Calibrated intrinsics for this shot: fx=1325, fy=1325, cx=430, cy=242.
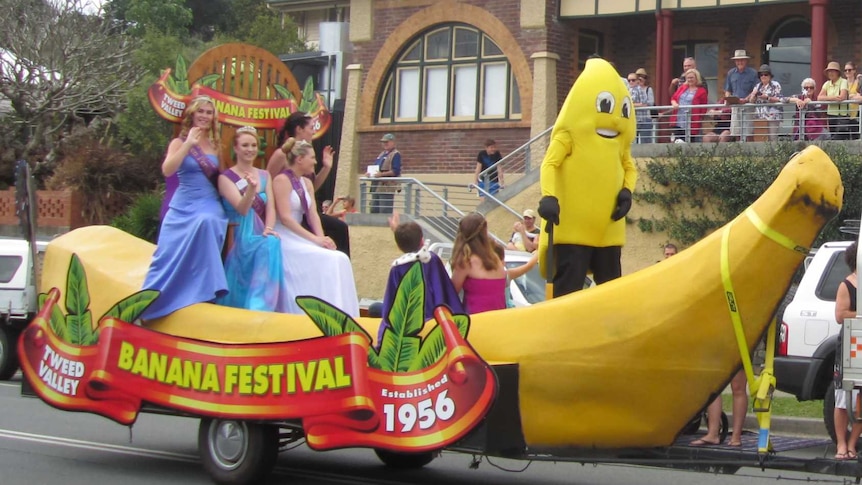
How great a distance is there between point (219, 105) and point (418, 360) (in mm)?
3240

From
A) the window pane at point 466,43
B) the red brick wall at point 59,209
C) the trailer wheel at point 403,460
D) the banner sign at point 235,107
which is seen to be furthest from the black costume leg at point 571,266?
the red brick wall at point 59,209

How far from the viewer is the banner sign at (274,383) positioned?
709 centimetres

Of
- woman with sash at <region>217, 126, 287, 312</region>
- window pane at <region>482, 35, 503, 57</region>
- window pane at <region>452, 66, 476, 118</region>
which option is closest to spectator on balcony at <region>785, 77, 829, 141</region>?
window pane at <region>482, 35, 503, 57</region>

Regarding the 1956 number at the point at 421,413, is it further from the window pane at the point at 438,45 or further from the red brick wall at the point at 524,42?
the window pane at the point at 438,45

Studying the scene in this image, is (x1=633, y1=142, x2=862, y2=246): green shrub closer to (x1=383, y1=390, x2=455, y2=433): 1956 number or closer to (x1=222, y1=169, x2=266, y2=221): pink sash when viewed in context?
(x1=222, y1=169, x2=266, y2=221): pink sash

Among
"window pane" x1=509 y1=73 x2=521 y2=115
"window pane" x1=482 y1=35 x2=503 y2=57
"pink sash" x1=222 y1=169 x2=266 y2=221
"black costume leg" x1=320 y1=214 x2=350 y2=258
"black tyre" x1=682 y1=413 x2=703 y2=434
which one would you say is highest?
"window pane" x1=482 y1=35 x2=503 y2=57

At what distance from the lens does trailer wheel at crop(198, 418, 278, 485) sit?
802 centimetres

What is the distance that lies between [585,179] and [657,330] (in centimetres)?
194

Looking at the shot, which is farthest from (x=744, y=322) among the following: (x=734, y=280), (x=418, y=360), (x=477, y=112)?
(x=477, y=112)

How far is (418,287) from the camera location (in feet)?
24.2

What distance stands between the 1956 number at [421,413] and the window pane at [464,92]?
18935 mm

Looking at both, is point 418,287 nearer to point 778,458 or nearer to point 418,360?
point 418,360

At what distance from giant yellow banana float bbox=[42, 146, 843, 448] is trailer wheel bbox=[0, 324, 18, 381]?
1012 centimetres

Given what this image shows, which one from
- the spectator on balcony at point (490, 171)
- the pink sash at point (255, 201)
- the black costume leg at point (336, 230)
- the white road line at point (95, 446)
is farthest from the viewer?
the spectator on balcony at point (490, 171)
